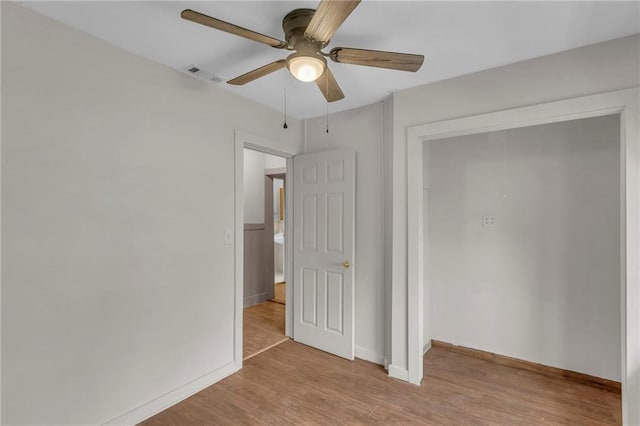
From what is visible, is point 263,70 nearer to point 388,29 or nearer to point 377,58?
point 377,58

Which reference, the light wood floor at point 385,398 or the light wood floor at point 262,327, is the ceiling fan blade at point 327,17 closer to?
the light wood floor at point 385,398

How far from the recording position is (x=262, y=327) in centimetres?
369

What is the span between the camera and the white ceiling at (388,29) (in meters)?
1.59

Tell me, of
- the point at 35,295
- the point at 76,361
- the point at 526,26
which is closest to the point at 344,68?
the point at 526,26

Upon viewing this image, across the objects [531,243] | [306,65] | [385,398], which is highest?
Result: [306,65]

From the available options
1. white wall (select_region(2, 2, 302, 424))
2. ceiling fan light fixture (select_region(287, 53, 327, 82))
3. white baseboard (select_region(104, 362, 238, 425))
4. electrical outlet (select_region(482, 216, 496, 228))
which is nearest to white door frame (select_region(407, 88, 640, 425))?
electrical outlet (select_region(482, 216, 496, 228))

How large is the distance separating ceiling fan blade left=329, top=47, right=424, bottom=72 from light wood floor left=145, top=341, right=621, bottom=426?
2.25 meters

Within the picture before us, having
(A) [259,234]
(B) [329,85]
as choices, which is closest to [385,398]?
(B) [329,85]

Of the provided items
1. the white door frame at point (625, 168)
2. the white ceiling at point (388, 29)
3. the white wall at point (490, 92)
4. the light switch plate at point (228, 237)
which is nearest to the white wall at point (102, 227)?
the light switch plate at point (228, 237)

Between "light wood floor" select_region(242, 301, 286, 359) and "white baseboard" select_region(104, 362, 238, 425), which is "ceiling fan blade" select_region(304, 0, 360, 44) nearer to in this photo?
"white baseboard" select_region(104, 362, 238, 425)

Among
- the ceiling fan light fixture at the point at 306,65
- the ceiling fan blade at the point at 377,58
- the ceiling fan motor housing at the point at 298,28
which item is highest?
the ceiling fan motor housing at the point at 298,28

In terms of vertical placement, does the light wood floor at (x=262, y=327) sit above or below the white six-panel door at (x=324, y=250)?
below

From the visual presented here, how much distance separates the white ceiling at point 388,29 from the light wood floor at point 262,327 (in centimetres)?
262

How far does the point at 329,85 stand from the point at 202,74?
3.55 feet
